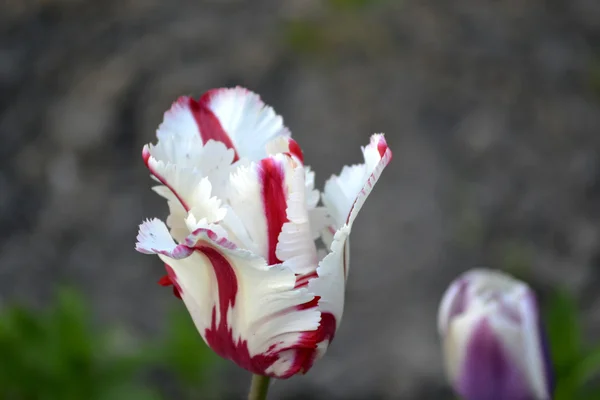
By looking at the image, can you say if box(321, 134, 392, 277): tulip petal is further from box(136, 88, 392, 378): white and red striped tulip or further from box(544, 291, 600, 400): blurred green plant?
box(544, 291, 600, 400): blurred green plant

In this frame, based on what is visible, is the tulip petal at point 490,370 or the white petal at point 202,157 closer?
the white petal at point 202,157

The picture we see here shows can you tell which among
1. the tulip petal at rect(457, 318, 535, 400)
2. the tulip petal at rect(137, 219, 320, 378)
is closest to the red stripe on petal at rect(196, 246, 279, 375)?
the tulip petal at rect(137, 219, 320, 378)

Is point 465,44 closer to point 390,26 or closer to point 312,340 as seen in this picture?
point 390,26

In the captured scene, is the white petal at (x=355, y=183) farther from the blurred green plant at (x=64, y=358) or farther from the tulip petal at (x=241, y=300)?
the blurred green plant at (x=64, y=358)

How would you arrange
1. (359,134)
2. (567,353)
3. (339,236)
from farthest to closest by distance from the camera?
1. (359,134)
2. (567,353)
3. (339,236)

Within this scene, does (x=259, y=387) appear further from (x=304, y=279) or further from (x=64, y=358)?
(x=64, y=358)

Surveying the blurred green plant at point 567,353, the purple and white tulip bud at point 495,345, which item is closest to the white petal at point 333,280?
the purple and white tulip bud at point 495,345

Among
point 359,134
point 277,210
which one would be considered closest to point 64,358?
point 277,210
